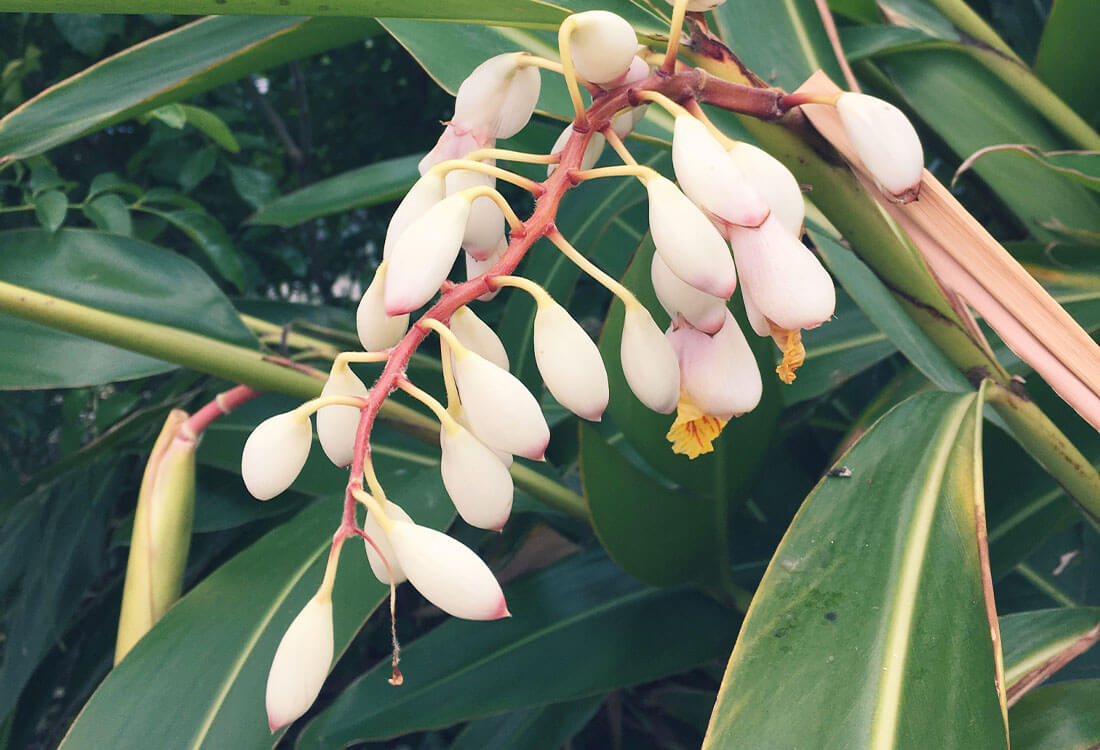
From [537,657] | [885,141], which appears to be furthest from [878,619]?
[537,657]

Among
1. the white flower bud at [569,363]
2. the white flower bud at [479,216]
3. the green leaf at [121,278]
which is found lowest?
the white flower bud at [569,363]

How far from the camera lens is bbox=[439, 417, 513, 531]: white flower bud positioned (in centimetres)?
36

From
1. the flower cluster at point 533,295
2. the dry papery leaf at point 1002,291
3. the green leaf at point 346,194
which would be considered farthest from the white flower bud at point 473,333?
the green leaf at point 346,194

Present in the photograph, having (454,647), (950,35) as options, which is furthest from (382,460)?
(950,35)

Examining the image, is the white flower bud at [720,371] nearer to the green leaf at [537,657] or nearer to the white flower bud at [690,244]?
the white flower bud at [690,244]

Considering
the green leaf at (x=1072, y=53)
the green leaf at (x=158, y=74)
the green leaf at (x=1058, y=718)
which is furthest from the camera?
the green leaf at (x=1072, y=53)

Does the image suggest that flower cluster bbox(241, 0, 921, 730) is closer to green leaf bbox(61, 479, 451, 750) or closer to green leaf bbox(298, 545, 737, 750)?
green leaf bbox(61, 479, 451, 750)

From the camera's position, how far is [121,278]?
81 cm

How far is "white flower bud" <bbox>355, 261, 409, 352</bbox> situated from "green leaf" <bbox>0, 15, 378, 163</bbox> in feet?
1.41

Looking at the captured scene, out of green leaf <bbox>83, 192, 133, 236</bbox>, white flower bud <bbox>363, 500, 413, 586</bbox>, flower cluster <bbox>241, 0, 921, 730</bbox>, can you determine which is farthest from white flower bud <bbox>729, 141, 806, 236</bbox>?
green leaf <bbox>83, 192, 133, 236</bbox>

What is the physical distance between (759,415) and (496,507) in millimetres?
398

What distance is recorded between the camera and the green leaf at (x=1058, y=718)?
0.56m

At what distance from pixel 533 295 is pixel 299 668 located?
0.60 ft

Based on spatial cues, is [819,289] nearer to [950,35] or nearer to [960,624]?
[960,624]
